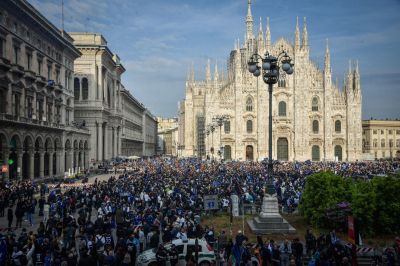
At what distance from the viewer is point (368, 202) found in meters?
19.4

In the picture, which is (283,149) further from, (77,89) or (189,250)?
(189,250)

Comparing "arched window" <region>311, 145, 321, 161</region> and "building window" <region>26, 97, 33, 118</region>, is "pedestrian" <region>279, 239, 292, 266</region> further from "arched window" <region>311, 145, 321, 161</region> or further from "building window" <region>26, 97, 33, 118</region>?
"arched window" <region>311, 145, 321, 161</region>

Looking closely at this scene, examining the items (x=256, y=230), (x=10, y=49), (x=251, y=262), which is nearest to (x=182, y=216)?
(x=256, y=230)

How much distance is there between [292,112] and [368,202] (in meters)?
58.8

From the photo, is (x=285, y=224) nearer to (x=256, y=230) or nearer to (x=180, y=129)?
(x=256, y=230)

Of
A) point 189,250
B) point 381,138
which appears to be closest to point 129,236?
point 189,250

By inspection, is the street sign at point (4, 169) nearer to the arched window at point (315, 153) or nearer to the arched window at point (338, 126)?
the arched window at point (315, 153)

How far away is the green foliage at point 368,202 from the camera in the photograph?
1925 cm

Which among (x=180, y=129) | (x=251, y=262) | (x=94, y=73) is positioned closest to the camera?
(x=251, y=262)

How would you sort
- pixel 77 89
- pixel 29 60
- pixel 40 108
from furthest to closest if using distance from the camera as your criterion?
pixel 77 89 → pixel 40 108 → pixel 29 60

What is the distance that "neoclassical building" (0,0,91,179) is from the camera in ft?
108

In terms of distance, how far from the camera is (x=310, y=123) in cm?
7700

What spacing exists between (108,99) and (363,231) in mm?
57120

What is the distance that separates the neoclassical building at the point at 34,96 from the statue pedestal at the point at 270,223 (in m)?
21.2
